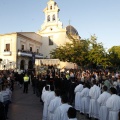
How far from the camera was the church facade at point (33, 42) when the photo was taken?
4000 centimetres

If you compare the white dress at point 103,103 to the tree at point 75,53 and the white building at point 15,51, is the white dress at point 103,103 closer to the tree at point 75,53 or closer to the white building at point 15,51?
the tree at point 75,53

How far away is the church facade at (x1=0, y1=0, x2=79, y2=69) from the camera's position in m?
40.0

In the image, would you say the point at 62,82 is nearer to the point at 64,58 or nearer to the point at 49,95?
the point at 49,95

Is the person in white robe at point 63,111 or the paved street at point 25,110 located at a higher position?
the person in white robe at point 63,111

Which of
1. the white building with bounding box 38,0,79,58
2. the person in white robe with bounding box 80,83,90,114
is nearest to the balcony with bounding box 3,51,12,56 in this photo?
the white building with bounding box 38,0,79,58

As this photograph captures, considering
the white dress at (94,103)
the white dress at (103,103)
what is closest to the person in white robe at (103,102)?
the white dress at (103,103)

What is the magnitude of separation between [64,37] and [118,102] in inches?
1571

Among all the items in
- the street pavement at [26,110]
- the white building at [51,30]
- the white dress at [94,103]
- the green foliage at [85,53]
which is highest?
the white building at [51,30]

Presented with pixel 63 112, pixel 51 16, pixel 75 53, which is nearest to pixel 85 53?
pixel 75 53

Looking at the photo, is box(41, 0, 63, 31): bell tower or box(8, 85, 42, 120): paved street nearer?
box(8, 85, 42, 120): paved street

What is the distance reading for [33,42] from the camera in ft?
150

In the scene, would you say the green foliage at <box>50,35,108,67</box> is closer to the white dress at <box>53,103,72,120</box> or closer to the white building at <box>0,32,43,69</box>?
the white building at <box>0,32,43,69</box>

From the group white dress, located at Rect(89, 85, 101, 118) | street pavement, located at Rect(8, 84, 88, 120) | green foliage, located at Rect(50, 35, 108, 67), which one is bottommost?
street pavement, located at Rect(8, 84, 88, 120)

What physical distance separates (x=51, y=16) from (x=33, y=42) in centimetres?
758
